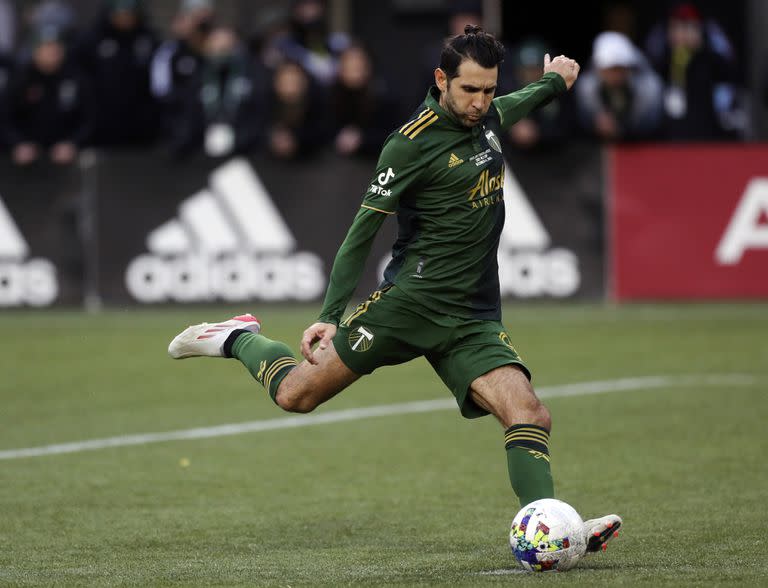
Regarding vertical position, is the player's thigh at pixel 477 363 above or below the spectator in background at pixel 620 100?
above

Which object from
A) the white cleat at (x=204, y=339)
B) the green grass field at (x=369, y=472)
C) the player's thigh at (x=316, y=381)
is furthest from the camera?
the white cleat at (x=204, y=339)

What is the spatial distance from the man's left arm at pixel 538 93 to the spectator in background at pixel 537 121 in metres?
9.06

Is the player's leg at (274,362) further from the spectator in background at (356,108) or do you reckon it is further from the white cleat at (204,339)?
the spectator in background at (356,108)

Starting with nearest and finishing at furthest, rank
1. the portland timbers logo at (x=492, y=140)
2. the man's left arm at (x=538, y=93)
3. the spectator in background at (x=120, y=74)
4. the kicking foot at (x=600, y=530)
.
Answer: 1. the kicking foot at (x=600, y=530)
2. the portland timbers logo at (x=492, y=140)
3. the man's left arm at (x=538, y=93)
4. the spectator in background at (x=120, y=74)

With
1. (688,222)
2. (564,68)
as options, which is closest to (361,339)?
(564,68)

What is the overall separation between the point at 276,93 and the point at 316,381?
10685mm

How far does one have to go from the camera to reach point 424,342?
717 cm

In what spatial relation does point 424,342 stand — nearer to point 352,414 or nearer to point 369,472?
point 369,472

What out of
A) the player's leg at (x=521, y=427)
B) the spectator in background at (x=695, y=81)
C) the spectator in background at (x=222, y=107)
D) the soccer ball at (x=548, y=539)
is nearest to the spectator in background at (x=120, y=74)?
the spectator in background at (x=222, y=107)

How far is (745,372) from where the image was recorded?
1304cm

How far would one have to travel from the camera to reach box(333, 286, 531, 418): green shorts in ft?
23.1

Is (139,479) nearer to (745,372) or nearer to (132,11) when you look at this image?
(745,372)

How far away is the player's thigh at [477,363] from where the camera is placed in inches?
275

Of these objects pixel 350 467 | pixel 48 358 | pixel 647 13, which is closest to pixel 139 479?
pixel 350 467
